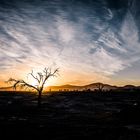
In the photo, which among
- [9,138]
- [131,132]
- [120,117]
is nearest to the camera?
[9,138]

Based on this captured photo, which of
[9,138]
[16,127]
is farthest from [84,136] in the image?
[16,127]

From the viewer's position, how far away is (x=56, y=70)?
63.6m

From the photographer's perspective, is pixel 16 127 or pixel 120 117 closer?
pixel 16 127

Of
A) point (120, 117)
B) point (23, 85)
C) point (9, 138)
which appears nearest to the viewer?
point (9, 138)

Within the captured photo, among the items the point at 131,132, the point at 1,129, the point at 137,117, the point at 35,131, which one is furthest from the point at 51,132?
the point at 137,117

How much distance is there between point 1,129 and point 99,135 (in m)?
11.8

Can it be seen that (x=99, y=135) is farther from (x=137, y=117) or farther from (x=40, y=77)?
(x=40, y=77)

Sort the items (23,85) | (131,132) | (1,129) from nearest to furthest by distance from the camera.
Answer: (131,132), (1,129), (23,85)

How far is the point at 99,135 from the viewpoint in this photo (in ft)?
89.5

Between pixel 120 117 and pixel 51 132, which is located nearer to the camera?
pixel 51 132

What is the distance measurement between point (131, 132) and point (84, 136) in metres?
5.44

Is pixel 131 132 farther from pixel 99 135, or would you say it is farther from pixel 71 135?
pixel 71 135

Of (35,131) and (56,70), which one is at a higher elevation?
(56,70)

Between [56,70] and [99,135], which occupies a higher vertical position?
[56,70]
